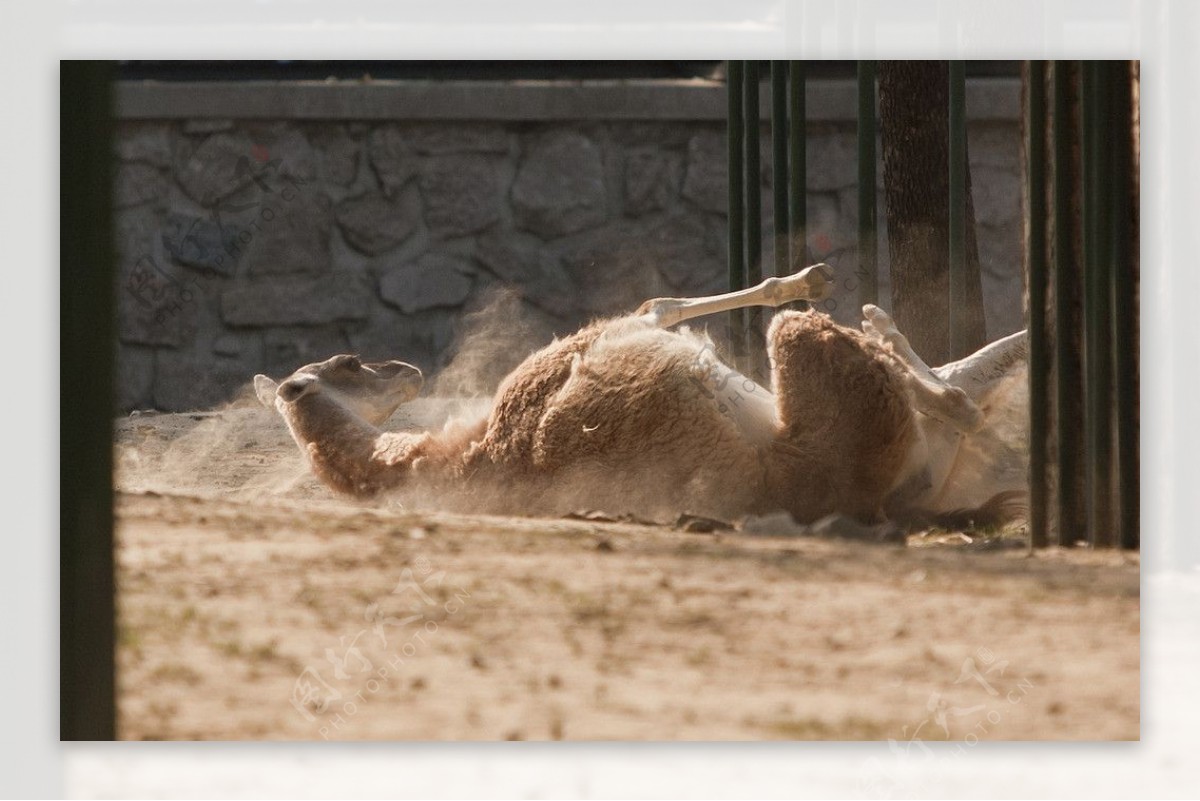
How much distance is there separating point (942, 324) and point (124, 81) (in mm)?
4606

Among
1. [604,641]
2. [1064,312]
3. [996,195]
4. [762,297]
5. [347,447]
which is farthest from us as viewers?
[996,195]

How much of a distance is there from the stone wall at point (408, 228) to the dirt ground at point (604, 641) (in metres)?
4.33

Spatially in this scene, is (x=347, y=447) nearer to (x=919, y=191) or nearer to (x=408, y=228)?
(x=919, y=191)

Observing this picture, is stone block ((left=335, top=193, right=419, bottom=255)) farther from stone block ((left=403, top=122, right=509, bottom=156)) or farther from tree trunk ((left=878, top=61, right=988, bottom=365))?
tree trunk ((left=878, top=61, right=988, bottom=365))

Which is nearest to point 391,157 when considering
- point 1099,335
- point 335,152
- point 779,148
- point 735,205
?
point 335,152

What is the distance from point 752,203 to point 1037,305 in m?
1.96

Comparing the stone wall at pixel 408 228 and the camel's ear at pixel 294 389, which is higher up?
the stone wall at pixel 408 228

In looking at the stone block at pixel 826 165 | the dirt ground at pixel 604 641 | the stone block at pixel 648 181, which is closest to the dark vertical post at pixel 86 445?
the dirt ground at pixel 604 641

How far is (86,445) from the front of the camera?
3541 mm

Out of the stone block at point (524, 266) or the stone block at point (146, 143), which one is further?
the stone block at point (524, 266)

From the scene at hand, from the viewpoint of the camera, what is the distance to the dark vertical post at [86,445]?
3.53 metres

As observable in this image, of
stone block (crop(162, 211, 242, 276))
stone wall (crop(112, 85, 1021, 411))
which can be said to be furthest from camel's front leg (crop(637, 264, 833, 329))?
stone block (crop(162, 211, 242, 276))

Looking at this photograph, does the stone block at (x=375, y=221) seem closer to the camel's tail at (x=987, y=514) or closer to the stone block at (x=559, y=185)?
the stone block at (x=559, y=185)
